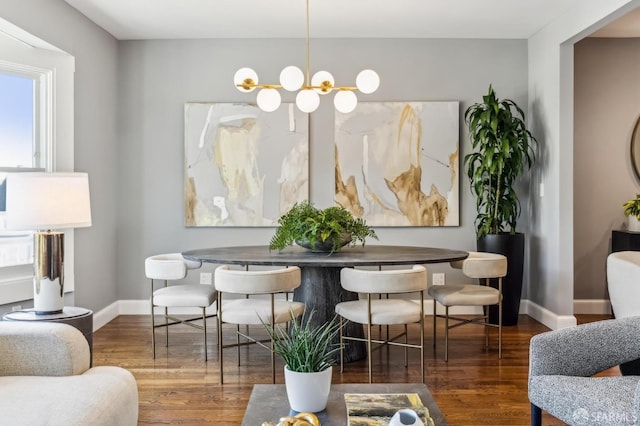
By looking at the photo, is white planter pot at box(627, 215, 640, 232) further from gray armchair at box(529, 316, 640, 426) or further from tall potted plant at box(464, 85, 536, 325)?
gray armchair at box(529, 316, 640, 426)

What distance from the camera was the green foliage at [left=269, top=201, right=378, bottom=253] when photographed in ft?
13.0

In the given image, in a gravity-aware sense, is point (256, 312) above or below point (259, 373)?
above

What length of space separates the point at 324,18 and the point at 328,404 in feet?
12.4

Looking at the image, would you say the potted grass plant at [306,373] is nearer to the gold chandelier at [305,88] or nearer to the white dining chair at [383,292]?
the white dining chair at [383,292]

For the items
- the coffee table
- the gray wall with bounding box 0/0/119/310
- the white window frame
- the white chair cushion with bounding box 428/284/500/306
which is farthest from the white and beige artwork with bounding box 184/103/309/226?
the coffee table

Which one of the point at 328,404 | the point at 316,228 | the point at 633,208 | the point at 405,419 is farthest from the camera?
the point at 633,208

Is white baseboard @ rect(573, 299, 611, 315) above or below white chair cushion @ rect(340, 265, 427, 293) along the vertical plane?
below

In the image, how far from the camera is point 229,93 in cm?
570

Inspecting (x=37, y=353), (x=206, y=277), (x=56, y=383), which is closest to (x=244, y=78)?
(x=206, y=277)

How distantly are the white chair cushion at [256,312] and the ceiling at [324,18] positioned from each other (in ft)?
7.73

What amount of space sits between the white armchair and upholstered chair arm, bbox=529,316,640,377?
5.18ft

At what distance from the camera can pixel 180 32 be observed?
215 inches

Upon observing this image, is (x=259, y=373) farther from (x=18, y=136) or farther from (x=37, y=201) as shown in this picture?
(x=18, y=136)

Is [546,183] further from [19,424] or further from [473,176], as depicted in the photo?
[19,424]
